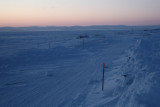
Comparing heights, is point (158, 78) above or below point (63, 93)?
above

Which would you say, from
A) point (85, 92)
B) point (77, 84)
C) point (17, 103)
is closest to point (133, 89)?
point (85, 92)

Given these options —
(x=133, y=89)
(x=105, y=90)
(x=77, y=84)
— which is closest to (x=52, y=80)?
(x=77, y=84)

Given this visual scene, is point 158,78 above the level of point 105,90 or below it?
above

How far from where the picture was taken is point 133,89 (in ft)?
17.2

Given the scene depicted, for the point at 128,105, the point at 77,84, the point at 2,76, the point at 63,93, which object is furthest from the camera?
the point at 2,76

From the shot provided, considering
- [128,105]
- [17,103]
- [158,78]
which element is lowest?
[17,103]

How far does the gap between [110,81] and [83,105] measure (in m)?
2.68

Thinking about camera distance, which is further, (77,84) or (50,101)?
(77,84)

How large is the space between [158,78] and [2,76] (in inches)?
348

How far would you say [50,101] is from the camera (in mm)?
5156

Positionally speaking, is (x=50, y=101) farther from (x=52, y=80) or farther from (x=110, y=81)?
(x=110, y=81)

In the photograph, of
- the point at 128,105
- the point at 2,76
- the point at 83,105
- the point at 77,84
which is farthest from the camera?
the point at 2,76

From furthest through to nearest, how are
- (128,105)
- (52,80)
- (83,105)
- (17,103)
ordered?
(52,80) → (17,103) → (83,105) → (128,105)

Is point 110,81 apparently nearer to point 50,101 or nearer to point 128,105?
point 128,105
